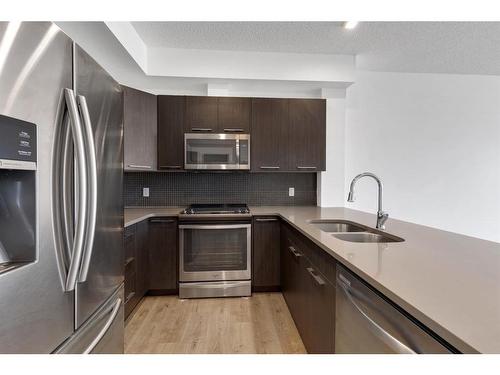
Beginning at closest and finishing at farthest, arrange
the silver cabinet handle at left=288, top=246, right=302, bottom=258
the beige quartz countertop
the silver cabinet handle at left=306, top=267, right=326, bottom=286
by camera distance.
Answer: the beige quartz countertop < the silver cabinet handle at left=306, top=267, right=326, bottom=286 < the silver cabinet handle at left=288, top=246, right=302, bottom=258

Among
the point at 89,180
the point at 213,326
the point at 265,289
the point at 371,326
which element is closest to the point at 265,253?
the point at 265,289

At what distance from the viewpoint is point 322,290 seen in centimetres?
153

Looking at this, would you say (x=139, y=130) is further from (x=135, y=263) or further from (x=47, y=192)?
(x=47, y=192)

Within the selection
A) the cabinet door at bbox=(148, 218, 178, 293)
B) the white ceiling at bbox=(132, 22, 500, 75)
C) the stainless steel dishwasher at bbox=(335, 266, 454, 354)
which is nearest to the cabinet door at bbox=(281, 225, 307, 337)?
the stainless steel dishwasher at bbox=(335, 266, 454, 354)

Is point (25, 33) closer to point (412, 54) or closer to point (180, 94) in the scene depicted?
point (180, 94)

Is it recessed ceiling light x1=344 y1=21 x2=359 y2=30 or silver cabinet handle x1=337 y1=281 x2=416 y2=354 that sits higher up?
recessed ceiling light x1=344 y1=21 x2=359 y2=30

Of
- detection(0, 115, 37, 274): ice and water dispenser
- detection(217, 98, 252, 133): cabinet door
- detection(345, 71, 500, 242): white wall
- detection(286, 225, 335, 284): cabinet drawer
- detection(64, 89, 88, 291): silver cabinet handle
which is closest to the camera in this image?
detection(0, 115, 37, 274): ice and water dispenser

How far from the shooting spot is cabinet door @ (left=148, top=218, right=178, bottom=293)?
280cm

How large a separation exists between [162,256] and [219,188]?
3.43 ft

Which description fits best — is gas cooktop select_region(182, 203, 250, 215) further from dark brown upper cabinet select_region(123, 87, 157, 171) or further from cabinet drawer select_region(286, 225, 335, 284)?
cabinet drawer select_region(286, 225, 335, 284)

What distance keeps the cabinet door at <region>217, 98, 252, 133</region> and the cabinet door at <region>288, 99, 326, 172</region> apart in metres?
0.50

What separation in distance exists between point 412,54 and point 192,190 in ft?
9.63

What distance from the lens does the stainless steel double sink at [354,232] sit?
1.73m

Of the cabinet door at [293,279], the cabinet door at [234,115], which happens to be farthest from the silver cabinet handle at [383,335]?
the cabinet door at [234,115]
